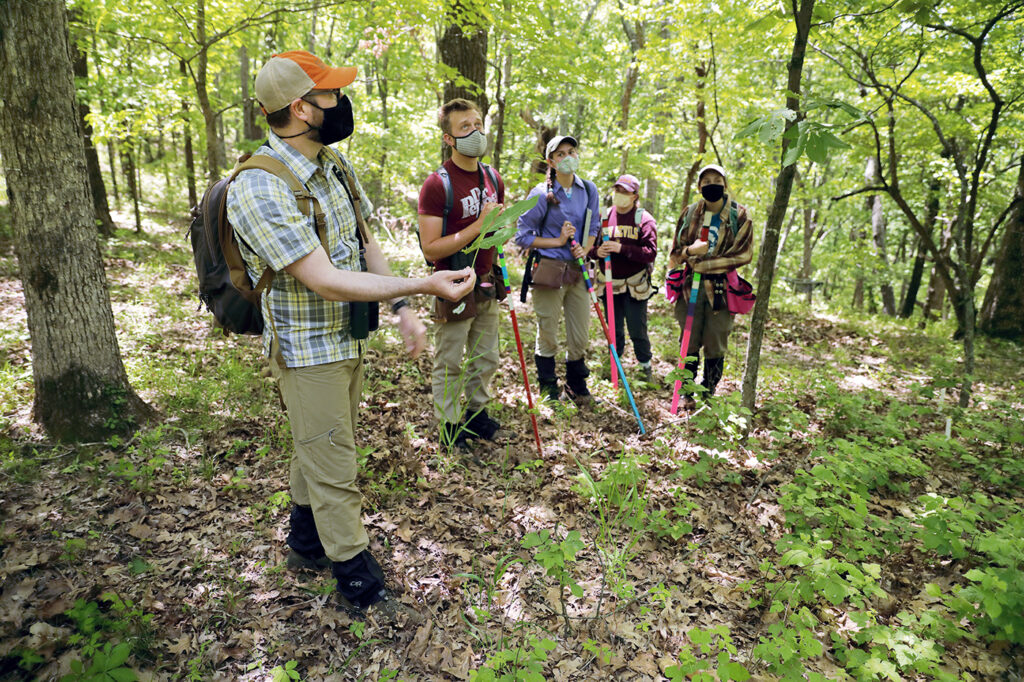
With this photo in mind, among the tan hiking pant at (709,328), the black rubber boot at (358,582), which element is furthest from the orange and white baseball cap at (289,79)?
the tan hiking pant at (709,328)

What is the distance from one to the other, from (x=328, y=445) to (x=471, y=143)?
2.40 meters

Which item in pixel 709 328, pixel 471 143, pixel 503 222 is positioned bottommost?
pixel 709 328

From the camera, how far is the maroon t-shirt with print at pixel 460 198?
3.78 metres

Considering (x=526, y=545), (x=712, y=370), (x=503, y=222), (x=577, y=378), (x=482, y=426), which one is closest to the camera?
(x=503, y=222)

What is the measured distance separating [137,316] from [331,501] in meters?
5.45

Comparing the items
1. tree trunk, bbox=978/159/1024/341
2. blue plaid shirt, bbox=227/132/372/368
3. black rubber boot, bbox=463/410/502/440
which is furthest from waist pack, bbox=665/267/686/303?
tree trunk, bbox=978/159/1024/341

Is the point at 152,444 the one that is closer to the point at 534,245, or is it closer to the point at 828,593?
the point at 534,245

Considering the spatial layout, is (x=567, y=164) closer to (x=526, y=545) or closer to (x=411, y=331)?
(x=411, y=331)

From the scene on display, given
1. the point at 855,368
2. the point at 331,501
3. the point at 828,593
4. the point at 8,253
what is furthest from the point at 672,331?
the point at 8,253

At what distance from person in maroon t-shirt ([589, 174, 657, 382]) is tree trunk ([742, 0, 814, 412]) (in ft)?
4.83

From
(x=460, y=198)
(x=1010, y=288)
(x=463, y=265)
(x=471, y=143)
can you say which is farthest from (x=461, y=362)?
(x=1010, y=288)

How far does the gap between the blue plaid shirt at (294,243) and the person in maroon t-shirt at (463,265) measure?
1035mm

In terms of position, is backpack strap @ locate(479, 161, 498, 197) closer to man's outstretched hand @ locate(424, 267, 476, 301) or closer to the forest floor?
man's outstretched hand @ locate(424, 267, 476, 301)

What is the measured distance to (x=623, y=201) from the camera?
5.47 m
